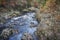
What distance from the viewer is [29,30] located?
5215 millimetres

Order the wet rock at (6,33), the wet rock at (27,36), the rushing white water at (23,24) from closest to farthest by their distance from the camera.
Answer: the wet rock at (27,36), the wet rock at (6,33), the rushing white water at (23,24)

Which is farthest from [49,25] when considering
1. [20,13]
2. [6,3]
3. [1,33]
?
[6,3]

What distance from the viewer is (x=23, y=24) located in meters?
5.69

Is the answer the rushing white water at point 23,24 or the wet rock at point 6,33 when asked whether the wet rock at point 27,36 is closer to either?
the rushing white water at point 23,24

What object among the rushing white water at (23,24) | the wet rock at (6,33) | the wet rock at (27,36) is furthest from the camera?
the rushing white water at (23,24)

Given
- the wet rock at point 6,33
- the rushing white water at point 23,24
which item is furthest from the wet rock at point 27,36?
the wet rock at point 6,33

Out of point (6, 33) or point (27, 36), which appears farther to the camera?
point (6, 33)

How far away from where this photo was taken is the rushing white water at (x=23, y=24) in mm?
5070

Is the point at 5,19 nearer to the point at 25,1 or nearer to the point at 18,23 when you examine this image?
A: the point at 18,23

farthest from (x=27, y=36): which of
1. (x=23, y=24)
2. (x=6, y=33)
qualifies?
(x=23, y=24)

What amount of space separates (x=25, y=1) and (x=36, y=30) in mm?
2880

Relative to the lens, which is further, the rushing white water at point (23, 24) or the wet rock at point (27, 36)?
the rushing white water at point (23, 24)

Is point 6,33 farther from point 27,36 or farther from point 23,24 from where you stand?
point 23,24

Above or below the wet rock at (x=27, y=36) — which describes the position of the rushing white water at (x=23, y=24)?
above
